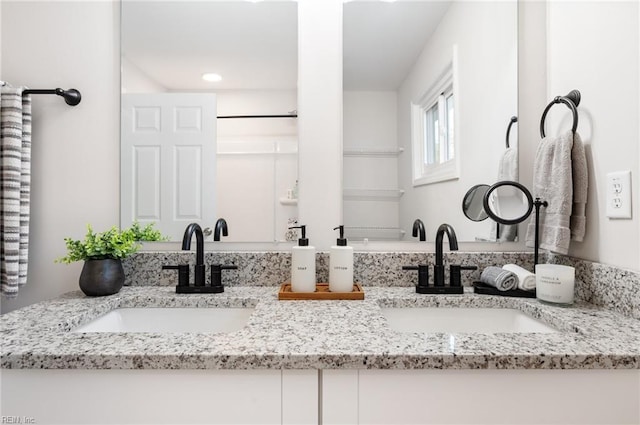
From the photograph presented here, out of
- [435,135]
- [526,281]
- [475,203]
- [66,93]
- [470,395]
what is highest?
[66,93]

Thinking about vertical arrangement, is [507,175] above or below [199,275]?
above

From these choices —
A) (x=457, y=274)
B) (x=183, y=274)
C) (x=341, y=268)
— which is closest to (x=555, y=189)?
(x=457, y=274)

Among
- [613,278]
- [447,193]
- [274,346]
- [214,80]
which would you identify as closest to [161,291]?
Result: [274,346]

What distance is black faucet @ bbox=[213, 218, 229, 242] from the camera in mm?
1248

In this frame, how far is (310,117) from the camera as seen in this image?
1.24 meters

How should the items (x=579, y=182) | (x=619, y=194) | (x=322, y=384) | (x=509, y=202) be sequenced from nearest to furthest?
(x=322, y=384) < (x=619, y=194) < (x=579, y=182) < (x=509, y=202)

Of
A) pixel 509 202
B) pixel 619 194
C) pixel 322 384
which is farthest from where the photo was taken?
pixel 509 202

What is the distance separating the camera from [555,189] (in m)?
1.04

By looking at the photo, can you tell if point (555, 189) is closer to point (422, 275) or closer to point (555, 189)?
point (555, 189)

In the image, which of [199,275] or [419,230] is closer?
[199,275]

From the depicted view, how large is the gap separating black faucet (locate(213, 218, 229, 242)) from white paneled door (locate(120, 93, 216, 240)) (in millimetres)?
23

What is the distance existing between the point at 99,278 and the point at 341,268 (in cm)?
73

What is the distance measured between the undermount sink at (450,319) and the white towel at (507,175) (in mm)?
314

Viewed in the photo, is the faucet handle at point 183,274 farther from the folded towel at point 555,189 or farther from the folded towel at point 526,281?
the folded towel at point 555,189
